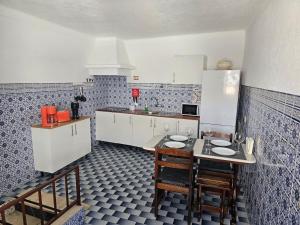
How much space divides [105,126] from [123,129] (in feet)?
1.38

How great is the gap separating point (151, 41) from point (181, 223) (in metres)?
3.25

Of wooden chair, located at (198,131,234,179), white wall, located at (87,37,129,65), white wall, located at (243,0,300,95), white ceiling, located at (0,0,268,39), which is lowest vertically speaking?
wooden chair, located at (198,131,234,179)

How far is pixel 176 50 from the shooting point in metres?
3.89

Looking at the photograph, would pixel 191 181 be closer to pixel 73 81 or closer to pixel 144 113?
pixel 144 113

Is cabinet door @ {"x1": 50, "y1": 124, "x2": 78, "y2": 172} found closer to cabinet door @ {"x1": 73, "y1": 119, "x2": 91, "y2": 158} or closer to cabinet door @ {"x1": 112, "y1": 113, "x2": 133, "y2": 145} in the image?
cabinet door @ {"x1": 73, "y1": 119, "x2": 91, "y2": 158}

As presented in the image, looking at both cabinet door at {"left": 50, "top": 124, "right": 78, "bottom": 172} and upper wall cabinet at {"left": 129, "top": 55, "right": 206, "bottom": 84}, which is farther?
upper wall cabinet at {"left": 129, "top": 55, "right": 206, "bottom": 84}

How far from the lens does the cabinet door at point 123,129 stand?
395 centimetres

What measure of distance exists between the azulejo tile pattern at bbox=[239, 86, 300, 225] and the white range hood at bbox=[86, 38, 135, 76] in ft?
8.56

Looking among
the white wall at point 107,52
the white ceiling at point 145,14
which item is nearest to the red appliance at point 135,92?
the white wall at point 107,52

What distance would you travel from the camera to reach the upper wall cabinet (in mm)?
3543

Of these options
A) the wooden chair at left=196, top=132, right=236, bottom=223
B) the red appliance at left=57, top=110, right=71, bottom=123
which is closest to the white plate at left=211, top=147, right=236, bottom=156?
the wooden chair at left=196, top=132, right=236, bottom=223

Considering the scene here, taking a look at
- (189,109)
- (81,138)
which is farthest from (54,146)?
(189,109)

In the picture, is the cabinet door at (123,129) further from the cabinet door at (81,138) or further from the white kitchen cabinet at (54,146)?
the white kitchen cabinet at (54,146)

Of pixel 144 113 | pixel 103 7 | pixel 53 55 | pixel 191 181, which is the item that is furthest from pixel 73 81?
pixel 191 181
